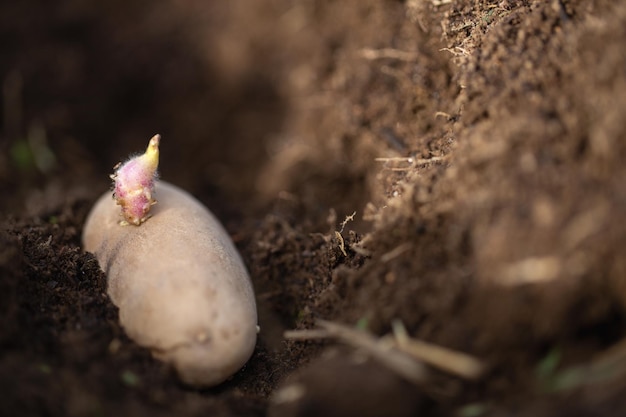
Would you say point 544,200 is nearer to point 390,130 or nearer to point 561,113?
point 561,113

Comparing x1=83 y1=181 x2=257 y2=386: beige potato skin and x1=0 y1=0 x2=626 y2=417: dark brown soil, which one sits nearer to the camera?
x1=0 y1=0 x2=626 y2=417: dark brown soil

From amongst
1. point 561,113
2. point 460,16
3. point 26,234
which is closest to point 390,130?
point 460,16

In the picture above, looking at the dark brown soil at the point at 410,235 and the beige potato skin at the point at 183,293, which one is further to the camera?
the beige potato skin at the point at 183,293

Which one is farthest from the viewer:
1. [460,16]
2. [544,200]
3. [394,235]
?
[460,16]
